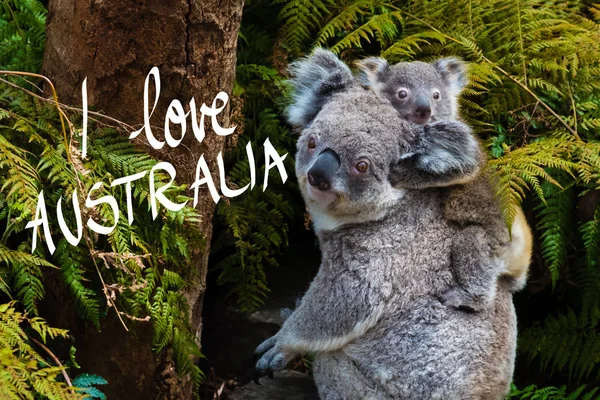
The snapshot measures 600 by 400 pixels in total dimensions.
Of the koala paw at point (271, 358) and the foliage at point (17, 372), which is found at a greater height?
the foliage at point (17, 372)

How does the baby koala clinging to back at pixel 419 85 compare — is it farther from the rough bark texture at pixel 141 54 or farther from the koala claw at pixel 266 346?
the koala claw at pixel 266 346

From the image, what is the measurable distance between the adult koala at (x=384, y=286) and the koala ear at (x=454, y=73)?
0.74 metres

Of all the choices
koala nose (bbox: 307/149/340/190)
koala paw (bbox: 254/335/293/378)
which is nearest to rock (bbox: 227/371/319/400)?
koala paw (bbox: 254/335/293/378)

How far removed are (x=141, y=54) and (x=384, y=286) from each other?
1558 millimetres

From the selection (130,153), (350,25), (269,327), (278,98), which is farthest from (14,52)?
(269,327)

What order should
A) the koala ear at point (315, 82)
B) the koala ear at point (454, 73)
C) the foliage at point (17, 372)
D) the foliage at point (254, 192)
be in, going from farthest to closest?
the foliage at point (254, 192) → the koala ear at point (454, 73) → the koala ear at point (315, 82) → the foliage at point (17, 372)

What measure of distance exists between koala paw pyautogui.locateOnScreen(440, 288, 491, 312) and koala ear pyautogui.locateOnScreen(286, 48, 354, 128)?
1.11 m

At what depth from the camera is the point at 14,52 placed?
3.95 m

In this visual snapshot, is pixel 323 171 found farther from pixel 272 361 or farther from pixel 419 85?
pixel 272 361

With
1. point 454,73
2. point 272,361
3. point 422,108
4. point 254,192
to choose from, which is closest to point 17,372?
point 272,361

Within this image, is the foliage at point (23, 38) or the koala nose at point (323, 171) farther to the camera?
the foliage at point (23, 38)

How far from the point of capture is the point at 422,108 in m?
3.82

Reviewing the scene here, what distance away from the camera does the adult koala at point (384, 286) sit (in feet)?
11.3

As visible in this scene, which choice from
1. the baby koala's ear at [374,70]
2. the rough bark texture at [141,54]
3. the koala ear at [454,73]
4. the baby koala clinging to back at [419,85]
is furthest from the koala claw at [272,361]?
the koala ear at [454,73]
